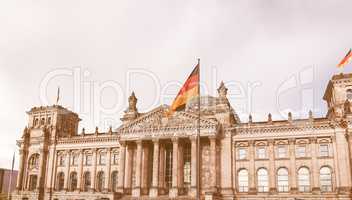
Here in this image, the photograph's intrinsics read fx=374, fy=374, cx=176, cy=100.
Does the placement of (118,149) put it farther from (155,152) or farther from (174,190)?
(174,190)

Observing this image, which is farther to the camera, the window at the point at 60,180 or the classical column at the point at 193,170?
the window at the point at 60,180

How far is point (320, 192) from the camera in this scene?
52969 mm

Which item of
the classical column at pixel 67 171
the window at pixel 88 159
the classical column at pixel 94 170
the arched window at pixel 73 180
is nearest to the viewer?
the classical column at pixel 94 170

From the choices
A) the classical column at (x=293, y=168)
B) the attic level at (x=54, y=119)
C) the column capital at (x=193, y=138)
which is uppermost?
the attic level at (x=54, y=119)

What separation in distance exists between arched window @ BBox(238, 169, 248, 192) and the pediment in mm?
8912

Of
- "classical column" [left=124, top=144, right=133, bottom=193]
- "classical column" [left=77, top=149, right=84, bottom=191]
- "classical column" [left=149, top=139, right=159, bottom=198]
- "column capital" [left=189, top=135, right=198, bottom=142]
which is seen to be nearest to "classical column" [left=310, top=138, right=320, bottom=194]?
"column capital" [left=189, top=135, right=198, bottom=142]

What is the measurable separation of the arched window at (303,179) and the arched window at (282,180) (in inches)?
74.3

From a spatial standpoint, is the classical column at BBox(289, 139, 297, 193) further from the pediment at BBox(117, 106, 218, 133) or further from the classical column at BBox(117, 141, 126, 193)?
the classical column at BBox(117, 141, 126, 193)

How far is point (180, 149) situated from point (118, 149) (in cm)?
1391

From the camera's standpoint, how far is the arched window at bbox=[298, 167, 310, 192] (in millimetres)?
54656

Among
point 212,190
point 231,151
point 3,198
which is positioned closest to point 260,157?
point 231,151

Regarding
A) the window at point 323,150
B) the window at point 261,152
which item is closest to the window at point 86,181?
Result: the window at point 261,152

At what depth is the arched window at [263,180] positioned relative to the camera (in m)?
56.9

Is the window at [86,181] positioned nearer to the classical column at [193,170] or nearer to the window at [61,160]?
the window at [61,160]
